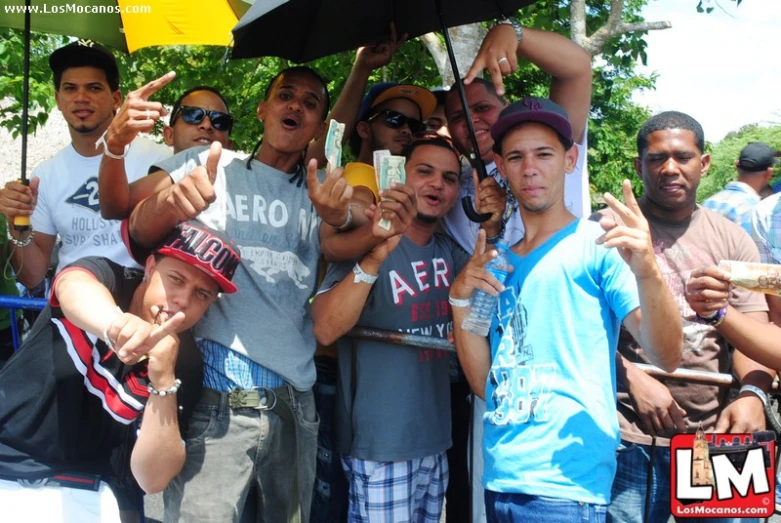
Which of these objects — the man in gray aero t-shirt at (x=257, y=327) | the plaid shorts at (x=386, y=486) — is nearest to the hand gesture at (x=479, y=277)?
the man in gray aero t-shirt at (x=257, y=327)

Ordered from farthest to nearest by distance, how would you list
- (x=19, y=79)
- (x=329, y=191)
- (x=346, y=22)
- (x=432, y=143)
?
(x=19, y=79) → (x=346, y=22) → (x=432, y=143) → (x=329, y=191)

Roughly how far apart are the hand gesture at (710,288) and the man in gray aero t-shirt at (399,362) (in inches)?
42.7

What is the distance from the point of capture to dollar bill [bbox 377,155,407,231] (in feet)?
9.16

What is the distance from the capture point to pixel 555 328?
7.93 feet

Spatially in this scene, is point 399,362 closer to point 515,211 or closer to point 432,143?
point 515,211

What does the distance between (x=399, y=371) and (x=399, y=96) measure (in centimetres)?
162

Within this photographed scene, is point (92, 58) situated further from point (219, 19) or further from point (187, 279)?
point (187, 279)

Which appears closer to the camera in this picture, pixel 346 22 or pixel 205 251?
pixel 205 251

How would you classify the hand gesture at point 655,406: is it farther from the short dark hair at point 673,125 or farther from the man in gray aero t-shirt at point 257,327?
the man in gray aero t-shirt at point 257,327

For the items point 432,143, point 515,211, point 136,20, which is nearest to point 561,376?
point 515,211

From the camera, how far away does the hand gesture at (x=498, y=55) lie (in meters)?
2.89

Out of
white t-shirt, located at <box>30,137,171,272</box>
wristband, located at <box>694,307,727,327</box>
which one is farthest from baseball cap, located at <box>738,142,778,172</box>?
white t-shirt, located at <box>30,137,171,272</box>

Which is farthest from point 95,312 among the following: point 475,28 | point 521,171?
point 475,28

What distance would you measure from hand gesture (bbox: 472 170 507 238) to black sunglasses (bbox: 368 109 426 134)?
1.19 m
